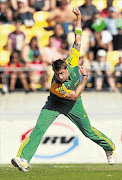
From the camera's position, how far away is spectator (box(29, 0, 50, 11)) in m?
13.7

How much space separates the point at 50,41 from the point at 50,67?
78 cm

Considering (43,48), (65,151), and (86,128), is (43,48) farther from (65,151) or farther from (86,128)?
(86,128)

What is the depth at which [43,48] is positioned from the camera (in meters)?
12.6

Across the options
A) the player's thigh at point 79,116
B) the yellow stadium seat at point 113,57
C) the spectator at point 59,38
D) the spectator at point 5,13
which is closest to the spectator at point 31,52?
the spectator at point 59,38

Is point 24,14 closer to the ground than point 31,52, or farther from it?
farther from it

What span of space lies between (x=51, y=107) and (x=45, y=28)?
21.4ft

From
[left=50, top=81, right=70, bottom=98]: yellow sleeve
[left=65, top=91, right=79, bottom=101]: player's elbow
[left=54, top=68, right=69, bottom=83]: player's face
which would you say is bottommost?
[left=65, top=91, right=79, bottom=101]: player's elbow

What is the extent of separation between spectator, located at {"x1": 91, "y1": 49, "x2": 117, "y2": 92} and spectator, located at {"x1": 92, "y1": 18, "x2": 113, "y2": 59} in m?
0.33

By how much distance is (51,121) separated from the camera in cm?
733

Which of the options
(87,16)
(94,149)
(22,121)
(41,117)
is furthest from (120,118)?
(41,117)

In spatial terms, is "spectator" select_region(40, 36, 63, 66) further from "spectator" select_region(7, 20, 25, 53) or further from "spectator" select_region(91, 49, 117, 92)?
"spectator" select_region(91, 49, 117, 92)

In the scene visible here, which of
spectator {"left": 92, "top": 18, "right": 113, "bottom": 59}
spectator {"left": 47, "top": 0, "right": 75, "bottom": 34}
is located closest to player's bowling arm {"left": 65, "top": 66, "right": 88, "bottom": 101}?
spectator {"left": 92, "top": 18, "right": 113, "bottom": 59}

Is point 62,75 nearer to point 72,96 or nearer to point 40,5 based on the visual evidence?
point 72,96

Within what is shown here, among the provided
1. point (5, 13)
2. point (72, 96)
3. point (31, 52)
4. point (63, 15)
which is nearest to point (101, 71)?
point (31, 52)
